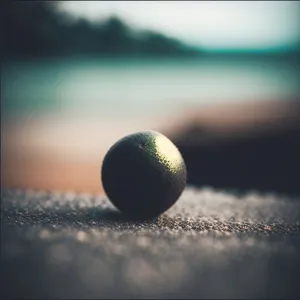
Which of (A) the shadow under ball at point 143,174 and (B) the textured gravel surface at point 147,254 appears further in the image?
(A) the shadow under ball at point 143,174

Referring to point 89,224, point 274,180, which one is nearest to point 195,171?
point 274,180

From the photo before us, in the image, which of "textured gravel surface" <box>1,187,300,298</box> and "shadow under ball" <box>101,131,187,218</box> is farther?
"shadow under ball" <box>101,131,187,218</box>

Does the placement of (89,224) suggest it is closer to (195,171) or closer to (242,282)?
(242,282)

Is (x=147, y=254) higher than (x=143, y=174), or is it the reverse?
(x=143, y=174)

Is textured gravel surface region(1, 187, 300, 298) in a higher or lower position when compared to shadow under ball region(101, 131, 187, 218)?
lower

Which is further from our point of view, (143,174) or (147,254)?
(143,174)
